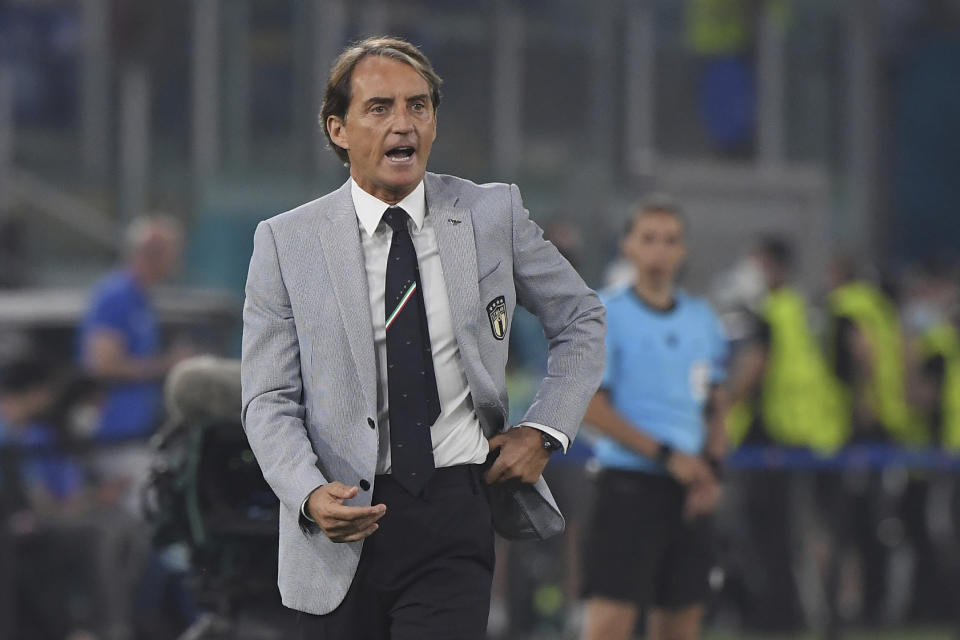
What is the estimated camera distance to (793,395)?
34.8 feet

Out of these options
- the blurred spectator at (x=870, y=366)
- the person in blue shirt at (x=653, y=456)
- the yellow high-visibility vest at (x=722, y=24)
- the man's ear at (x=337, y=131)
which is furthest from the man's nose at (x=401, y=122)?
the yellow high-visibility vest at (x=722, y=24)

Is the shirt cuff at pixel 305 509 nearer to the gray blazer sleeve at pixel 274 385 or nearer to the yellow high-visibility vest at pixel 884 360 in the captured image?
the gray blazer sleeve at pixel 274 385

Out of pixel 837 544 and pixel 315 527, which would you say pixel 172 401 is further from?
pixel 837 544

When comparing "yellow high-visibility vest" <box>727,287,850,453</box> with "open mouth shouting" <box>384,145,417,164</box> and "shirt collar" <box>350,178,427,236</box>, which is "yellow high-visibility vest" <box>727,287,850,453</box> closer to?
"shirt collar" <box>350,178,427,236</box>

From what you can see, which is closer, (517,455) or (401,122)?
(401,122)

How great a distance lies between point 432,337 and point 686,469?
8.27ft

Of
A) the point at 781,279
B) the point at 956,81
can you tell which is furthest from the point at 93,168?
the point at 956,81

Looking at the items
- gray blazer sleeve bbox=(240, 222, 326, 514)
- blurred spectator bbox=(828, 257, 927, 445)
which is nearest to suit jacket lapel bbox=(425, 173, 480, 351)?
gray blazer sleeve bbox=(240, 222, 326, 514)

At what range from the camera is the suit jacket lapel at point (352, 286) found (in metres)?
4.16

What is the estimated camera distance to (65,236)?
12664 mm

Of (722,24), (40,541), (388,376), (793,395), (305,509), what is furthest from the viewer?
(722,24)

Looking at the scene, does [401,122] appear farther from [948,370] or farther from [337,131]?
[948,370]

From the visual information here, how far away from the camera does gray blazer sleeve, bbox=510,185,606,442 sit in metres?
4.37

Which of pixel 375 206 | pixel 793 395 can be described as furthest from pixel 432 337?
pixel 793 395
